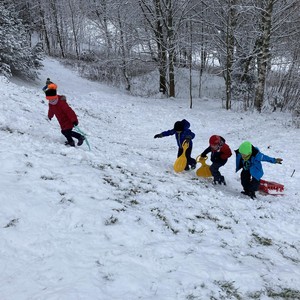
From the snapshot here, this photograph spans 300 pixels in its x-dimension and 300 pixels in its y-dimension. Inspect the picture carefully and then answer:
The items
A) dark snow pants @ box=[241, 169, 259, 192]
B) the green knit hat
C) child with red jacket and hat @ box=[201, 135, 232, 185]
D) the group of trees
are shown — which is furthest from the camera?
A: the group of trees

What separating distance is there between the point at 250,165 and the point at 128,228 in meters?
3.50

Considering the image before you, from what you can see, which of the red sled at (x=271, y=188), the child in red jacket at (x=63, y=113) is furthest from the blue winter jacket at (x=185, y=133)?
the child in red jacket at (x=63, y=113)

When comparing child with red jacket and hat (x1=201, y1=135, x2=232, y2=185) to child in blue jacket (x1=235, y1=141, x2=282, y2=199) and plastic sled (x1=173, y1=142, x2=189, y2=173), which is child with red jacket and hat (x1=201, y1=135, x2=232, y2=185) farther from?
plastic sled (x1=173, y1=142, x2=189, y2=173)

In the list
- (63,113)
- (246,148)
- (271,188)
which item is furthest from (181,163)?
(63,113)

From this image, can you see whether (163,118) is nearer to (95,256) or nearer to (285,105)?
(285,105)

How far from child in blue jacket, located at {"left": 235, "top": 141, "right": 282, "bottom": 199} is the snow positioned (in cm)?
32

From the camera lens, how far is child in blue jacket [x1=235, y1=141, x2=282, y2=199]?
6520mm

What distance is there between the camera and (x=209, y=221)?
17.0 ft

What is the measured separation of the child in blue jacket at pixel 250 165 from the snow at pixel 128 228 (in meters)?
0.32

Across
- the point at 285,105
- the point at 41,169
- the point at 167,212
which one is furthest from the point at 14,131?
the point at 285,105

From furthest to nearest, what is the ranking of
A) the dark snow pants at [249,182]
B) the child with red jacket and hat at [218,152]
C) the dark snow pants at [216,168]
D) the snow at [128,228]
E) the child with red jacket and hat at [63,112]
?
the child with red jacket and hat at [63,112], the dark snow pants at [216,168], the child with red jacket and hat at [218,152], the dark snow pants at [249,182], the snow at [128,228]

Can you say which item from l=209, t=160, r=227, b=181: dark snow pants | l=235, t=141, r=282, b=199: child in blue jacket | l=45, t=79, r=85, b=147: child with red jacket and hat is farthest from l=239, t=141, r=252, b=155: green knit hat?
l=45, t=79, r=85, b=147: child with red jacket and hat

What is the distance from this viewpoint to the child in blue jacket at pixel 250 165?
6.52 meters

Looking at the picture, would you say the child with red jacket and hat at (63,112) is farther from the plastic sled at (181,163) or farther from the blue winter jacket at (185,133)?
the plastic sled at (181,163)
